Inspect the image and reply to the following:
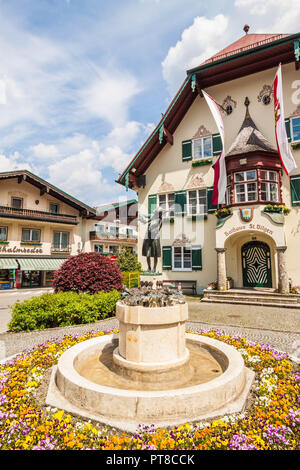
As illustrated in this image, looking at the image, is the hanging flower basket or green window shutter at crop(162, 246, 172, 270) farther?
green window shutter at crop(162, 246, 172, 270)

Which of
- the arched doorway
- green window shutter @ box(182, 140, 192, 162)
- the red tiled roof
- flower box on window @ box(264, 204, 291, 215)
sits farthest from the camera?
green window shutter @ box(182, 140, 192, 162)

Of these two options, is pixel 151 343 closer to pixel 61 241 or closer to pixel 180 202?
pixel 180 202

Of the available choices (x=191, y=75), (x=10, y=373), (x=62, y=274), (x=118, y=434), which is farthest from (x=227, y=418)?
(x=191, y=75)

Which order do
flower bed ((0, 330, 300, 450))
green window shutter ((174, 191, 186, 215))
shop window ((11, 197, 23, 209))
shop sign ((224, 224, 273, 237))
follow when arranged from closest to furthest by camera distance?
flower bed ((0, 330, 300, 450)) → shop sign ((224, 224, 273, 237)) → green window shutter ((174, 191, 186, 215)) → shop window ((11, 197, 23, 209))

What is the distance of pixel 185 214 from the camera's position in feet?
62.6

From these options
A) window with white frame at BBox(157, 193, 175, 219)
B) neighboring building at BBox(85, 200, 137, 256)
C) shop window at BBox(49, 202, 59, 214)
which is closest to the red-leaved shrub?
window with white frame at BBox(157, 193, 175, 219)

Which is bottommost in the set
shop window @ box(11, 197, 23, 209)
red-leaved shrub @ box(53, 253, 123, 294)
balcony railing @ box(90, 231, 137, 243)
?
red-leaved shrub @ box(53, 253, 123, 294)

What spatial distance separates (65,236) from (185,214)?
17.2 m

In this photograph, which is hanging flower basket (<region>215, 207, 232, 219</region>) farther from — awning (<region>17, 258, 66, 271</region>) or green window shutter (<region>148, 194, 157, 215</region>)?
awning (<region>17, 258, 66, 271</region>)

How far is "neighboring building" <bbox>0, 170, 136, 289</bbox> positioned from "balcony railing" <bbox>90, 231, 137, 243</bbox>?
62 cm

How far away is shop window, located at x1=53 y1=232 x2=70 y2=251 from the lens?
29.9 m

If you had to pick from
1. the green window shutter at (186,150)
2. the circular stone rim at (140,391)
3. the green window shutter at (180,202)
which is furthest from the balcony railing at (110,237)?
the circular stone rim at (140,391)

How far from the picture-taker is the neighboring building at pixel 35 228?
2580 centimetres
